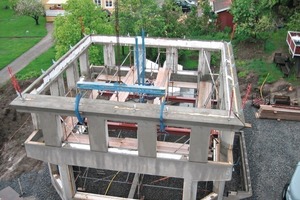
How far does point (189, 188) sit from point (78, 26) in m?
21.7

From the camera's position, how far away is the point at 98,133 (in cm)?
1474

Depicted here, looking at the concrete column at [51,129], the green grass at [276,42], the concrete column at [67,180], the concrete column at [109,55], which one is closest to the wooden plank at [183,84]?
the concrete column at [109,55]

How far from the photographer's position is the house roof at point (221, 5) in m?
45.2

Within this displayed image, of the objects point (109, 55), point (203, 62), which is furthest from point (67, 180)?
point (203, 62)

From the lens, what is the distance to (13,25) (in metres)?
57.0

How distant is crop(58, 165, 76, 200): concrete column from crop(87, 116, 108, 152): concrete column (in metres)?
2.38

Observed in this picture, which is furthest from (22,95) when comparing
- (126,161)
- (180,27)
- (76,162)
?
(180,27)

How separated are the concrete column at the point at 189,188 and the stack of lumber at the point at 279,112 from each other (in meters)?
13.2

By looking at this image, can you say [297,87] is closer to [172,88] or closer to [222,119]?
[172,88]

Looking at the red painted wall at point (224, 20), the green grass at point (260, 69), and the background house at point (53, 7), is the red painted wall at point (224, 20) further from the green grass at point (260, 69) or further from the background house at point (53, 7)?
the background house at point (53, 7)

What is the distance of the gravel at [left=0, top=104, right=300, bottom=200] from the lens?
20.1 meters

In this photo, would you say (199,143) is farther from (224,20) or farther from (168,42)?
(224,20)

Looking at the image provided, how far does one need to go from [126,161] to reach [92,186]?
5.83 meters

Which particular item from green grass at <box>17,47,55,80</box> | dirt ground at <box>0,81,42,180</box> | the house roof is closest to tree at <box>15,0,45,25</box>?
green grass at <box>17,47,55,80</box>
